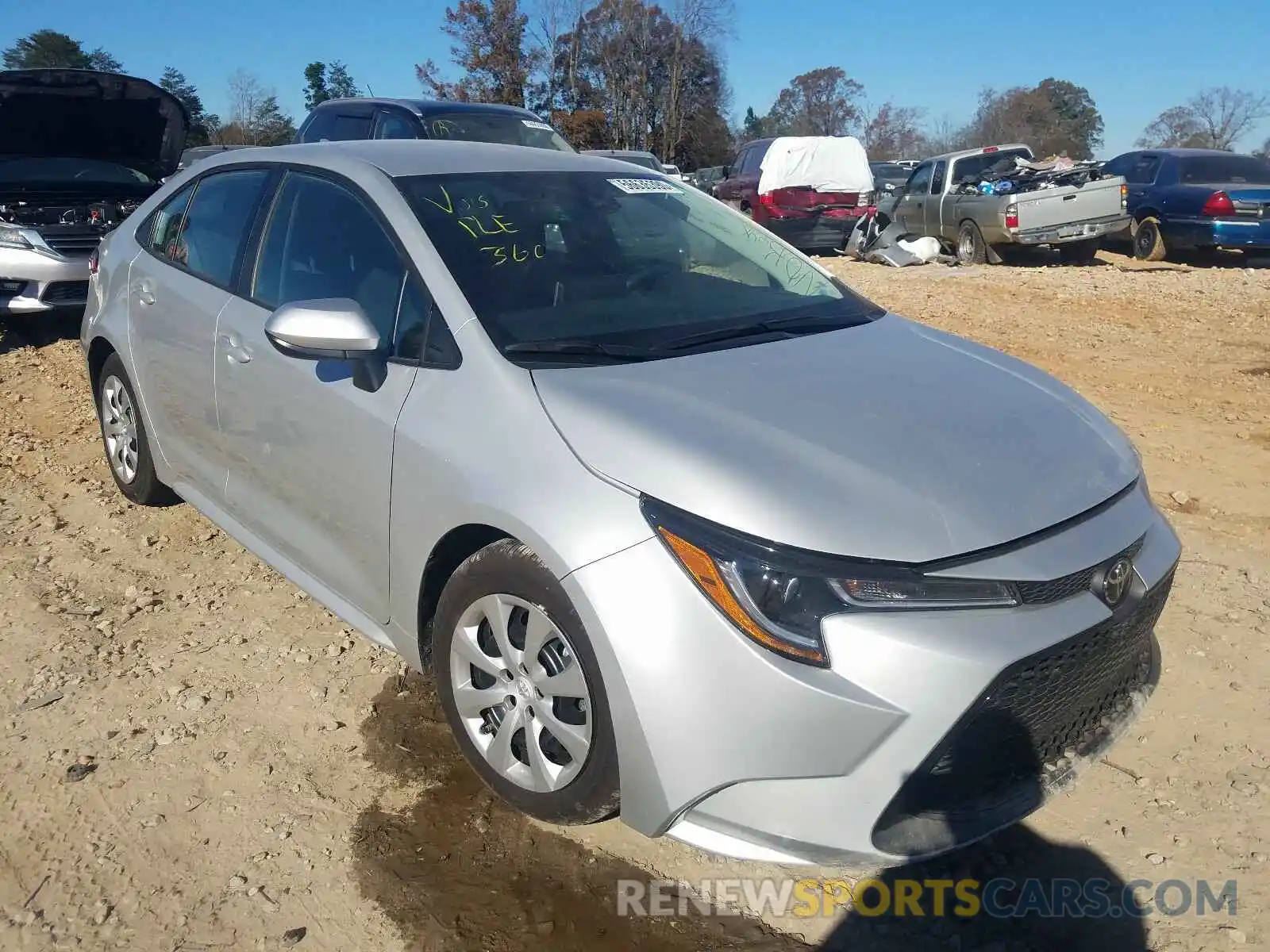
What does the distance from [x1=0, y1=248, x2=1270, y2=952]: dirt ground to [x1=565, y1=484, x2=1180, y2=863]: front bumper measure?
0.34 metres

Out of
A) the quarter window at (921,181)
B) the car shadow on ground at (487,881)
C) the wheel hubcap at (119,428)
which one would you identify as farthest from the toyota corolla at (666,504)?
the quarter window at (921,181)

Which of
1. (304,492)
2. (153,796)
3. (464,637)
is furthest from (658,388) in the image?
(153,796)

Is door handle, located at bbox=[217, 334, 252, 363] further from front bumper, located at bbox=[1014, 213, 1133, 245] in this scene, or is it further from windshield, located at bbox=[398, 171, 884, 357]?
front bumper, located at bbox=[1014, 213, 1133, 245]

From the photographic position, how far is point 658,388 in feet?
8.65

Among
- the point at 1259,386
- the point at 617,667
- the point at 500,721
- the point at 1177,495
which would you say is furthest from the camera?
the point at 1259,386

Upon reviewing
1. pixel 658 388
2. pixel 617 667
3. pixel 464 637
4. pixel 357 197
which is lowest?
pixel 464 637

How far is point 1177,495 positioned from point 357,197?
12.7ft

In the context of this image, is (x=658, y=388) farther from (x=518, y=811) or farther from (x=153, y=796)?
(x=153, y=796)

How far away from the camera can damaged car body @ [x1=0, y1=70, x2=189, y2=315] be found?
777 centimetres

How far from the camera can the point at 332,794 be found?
113 inches

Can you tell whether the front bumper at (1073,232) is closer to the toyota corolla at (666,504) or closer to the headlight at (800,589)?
the toyota corolla at (666,504)

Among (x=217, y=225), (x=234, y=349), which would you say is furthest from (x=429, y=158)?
(x=217, y=225)

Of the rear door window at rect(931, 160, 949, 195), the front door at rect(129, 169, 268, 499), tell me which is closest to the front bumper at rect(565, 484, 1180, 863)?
the front door at rect(129, 169, 268, 499)

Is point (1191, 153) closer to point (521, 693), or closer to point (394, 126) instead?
point (394, 126)
